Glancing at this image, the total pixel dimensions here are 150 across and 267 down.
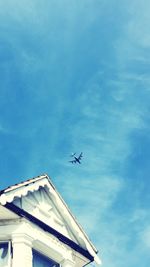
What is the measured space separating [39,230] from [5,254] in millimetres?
1565

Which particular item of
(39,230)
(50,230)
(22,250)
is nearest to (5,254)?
(22,250)

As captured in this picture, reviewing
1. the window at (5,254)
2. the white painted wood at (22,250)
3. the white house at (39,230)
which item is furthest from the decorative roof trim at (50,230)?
the window at (5,254)

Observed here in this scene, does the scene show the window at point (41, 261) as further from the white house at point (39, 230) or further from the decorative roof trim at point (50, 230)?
the decorative roof trim at point (50, 230)

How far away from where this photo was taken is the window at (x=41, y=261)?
13230 millimetres

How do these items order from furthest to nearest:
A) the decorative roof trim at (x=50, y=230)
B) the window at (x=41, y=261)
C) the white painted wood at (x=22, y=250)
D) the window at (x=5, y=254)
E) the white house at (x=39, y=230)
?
1. the window at (x=41, y=261)
2. the decorative roof trim at (x=50, y=230)
3. the white house at (x=39, y=230)
4. the window at (x=5, y=254)
5. the white painted wood at (x=22, y=250)

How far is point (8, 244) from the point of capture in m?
12.6

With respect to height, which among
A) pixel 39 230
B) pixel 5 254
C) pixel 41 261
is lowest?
pixel 5 254

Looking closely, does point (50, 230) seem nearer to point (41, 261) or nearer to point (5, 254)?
point (41, 261)

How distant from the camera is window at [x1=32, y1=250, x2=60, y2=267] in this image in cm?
1323

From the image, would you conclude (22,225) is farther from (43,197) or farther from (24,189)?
(43,197)

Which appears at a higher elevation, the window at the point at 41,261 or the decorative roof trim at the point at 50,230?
the decorative roof trim at the point at 50,230

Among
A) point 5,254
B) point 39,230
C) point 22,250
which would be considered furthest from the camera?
point 39,230

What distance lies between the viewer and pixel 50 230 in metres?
A: 14.0

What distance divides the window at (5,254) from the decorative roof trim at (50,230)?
1011mm
